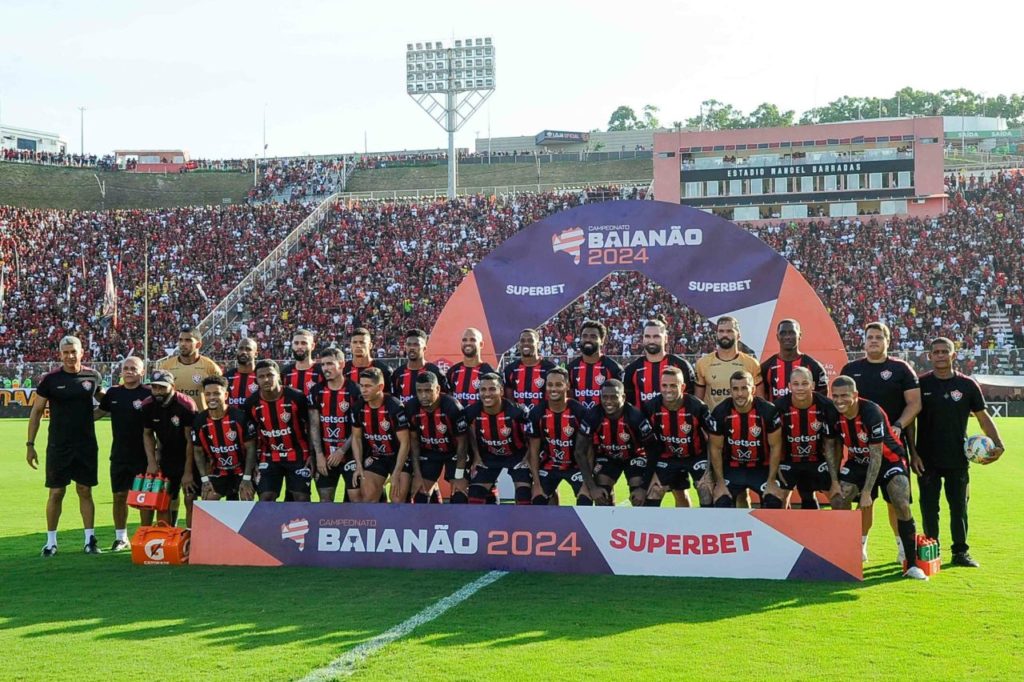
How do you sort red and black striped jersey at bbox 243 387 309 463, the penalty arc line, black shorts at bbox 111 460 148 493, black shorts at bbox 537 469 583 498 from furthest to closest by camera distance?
1. black shorts at bbox 111 460 148 493
2. red and black striped jersey at bbox 243 387 309 463
3. black shorts at bbox 537 469 583 498
4. the penalty arc line

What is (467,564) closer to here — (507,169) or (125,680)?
(125,680)

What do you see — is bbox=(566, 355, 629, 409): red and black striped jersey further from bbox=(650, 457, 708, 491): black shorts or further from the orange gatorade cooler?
the orange gatorade cooler

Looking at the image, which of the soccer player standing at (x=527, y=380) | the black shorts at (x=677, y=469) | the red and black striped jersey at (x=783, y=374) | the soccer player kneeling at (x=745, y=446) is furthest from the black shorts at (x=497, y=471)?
the red and black striped jersey at (x=783, y=374)

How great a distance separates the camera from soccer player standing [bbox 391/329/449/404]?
1023 centimetres

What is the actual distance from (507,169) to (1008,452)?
45.5 metres

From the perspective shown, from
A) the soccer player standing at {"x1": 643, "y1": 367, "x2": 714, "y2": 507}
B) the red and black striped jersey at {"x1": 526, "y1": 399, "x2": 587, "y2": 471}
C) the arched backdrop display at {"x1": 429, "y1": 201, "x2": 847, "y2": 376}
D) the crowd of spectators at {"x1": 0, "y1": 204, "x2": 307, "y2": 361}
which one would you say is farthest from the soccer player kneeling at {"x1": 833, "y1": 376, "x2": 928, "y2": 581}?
the crowd of spectators at {"x1": 0, "y1": 204, "x2": 307, "y2": 361}

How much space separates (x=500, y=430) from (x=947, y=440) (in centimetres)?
358

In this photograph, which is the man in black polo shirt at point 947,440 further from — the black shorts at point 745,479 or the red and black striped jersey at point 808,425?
the black shorts at point 745,479

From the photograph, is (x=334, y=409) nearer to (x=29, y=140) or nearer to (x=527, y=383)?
(x=527, y=383)

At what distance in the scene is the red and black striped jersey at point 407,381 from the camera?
10.2 metres

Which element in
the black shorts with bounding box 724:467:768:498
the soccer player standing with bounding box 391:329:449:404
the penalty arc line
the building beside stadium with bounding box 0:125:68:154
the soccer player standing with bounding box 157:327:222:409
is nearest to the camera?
the penalty arc line

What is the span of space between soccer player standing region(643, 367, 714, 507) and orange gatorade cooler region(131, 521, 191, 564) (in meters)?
3.78

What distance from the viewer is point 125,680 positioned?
18.4ft

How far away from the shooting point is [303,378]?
33.8ft
